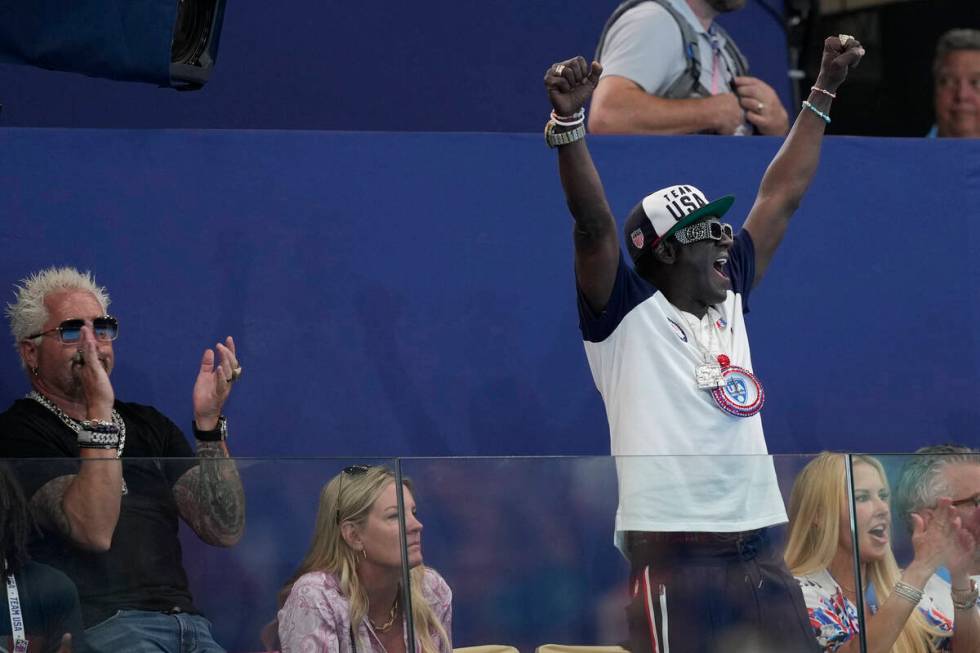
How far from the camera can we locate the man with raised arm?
3268 millimetres

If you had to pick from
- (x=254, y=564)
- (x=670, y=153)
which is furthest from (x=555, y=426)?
(x=254, y=564)

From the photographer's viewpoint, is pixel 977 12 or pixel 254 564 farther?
pixel 977 12

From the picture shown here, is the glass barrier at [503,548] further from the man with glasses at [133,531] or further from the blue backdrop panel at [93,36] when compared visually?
the blue backdrop panel at [93,36]

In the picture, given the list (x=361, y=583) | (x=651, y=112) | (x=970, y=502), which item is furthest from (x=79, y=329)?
(x=970, y=502)

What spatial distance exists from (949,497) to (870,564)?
0.23 meters

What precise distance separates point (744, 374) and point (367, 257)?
138 centimetres

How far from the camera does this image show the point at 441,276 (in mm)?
4875

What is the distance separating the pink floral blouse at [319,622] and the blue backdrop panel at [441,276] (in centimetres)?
159

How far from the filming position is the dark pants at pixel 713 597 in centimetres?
325

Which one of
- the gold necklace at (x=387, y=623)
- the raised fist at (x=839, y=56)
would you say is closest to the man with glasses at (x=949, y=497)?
the gold necklace at (x=387, y=623)

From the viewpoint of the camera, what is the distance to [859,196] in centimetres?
517

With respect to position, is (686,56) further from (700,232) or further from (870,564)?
(870,564)

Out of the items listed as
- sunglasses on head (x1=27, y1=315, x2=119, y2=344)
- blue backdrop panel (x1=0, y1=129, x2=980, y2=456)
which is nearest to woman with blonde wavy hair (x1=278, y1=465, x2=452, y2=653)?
sunglasses on head (x1=27, y1=315, x2=119, y2=344)

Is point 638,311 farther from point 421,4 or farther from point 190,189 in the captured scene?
point 421,4
